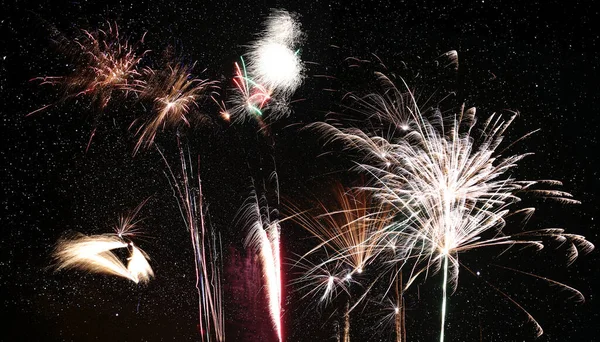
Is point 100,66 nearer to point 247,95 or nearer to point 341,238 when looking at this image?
point 247,95

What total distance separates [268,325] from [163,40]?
100 cm

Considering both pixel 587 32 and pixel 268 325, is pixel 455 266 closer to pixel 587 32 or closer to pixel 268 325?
pixel 268 325

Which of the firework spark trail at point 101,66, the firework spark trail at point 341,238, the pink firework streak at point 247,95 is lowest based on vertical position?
the firework spark trail at point 341,238

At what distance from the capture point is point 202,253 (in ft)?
5.32

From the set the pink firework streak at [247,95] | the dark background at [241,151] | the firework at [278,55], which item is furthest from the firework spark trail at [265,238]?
the firework at [278,55]

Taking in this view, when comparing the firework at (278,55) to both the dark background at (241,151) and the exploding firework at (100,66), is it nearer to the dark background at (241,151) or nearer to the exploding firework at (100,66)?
the dark background at (241,151)

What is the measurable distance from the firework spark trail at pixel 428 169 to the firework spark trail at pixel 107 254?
0.71 metres

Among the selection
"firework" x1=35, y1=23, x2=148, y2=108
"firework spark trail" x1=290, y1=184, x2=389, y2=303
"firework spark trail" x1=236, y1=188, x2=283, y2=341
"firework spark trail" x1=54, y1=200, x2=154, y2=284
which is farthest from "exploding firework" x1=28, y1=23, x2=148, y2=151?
"firework spark trail" x1=290, y1=184, x2=389, y2=303

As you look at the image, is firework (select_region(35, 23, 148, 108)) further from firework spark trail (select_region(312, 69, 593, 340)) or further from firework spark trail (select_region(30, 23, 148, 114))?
firework spark trail (select_region(312, 69, 593, 340))

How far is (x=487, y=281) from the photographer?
70.6 inches

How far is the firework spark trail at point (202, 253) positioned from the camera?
1.57 metres

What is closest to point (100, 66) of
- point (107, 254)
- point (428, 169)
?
point (107, 254)

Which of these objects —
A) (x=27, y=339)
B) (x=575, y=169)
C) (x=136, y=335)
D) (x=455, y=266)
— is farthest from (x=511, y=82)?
(x=27, y=339)

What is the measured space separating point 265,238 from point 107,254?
1.72ft
